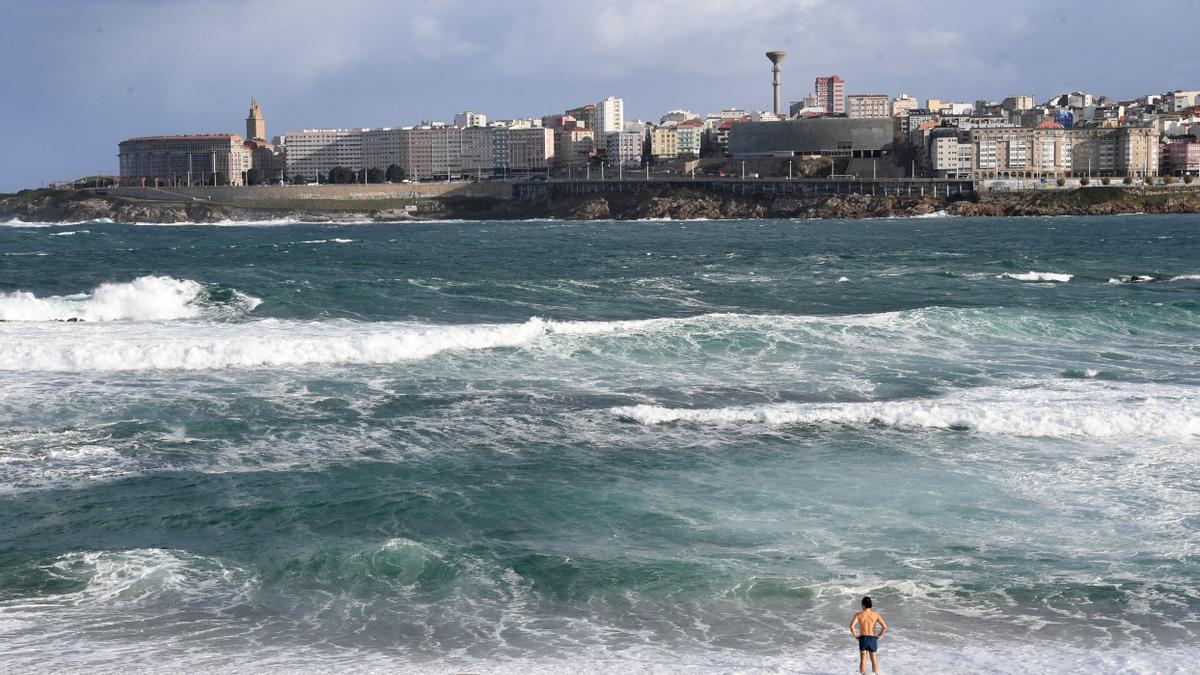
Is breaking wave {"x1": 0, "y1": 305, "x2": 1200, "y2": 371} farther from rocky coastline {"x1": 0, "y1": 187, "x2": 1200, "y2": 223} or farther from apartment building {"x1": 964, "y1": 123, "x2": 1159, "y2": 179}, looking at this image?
apartment building {"x1": 964, "y1": 123, "x2": 1159, "y2": 179}

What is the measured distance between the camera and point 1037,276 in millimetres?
48938

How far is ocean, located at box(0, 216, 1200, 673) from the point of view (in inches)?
508

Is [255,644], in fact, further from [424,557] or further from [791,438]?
[791,438]

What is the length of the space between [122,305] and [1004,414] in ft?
80.7

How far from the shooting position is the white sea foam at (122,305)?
35147 mm

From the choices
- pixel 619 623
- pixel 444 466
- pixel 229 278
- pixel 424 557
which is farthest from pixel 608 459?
pixel 229 278

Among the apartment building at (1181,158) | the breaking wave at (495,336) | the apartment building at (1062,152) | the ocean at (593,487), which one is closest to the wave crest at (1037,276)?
the ocean at (593,487)

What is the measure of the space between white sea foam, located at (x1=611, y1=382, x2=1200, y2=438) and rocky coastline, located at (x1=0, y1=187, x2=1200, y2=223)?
4190 inches

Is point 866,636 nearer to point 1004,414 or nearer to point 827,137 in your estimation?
point 1004,414

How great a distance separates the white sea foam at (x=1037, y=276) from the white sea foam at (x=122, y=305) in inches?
1093

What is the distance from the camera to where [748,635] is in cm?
1291

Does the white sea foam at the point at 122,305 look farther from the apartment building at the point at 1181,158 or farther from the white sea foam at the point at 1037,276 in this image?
the apartment building at the point at 1181,158

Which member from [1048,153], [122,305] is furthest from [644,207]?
[122,305]

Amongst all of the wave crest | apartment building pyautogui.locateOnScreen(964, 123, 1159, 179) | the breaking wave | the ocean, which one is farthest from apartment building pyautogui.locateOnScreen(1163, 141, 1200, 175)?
the breaking wave
